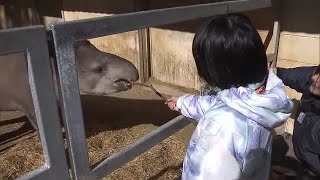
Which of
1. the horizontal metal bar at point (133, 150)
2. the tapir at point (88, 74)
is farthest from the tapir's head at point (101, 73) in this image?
the horizontal metal bar at point (133, 150)

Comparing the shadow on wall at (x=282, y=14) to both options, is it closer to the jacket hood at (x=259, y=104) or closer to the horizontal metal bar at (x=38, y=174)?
the jacket hood at (x=259, y=104)

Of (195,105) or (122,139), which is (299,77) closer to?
(195,105)

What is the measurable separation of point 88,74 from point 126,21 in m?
1.84

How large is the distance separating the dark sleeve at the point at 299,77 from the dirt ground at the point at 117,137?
114 cm

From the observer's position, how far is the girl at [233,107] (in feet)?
3.52

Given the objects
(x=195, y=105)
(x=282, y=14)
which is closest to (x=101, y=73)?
(x=282, y=14)

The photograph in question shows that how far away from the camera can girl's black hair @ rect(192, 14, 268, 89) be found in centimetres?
110

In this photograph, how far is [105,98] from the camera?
4.67 m

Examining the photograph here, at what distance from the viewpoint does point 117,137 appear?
10.9 ft

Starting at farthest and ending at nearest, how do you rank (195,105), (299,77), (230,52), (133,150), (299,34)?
(299,34) → (299,77) → (133,150) → (195,105) → (230,52)

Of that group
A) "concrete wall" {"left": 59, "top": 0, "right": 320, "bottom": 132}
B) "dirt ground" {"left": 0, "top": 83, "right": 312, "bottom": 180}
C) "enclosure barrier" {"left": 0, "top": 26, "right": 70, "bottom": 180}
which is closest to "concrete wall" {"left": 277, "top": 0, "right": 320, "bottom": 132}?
"concrete wall" {"left": 59, "top": 0, "right": 320, "bottom": 132}

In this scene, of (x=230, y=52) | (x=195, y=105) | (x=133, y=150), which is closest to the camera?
(x=230, y=52)

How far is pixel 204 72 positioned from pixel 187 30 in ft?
11.1

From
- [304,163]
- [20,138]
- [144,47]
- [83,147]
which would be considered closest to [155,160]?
[304,163]
